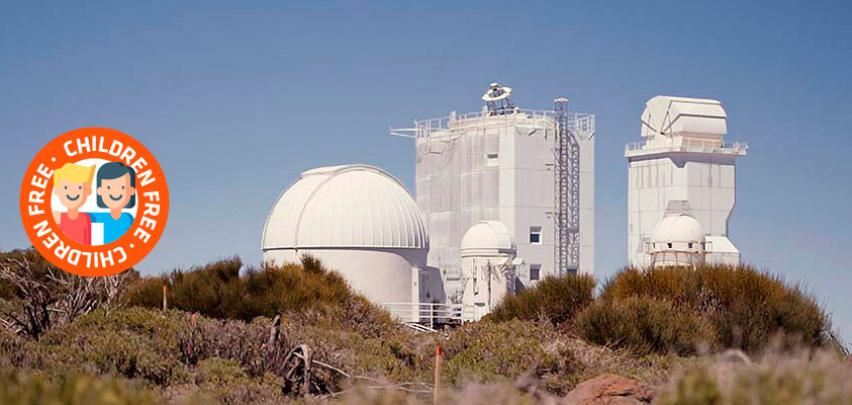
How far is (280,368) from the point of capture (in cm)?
1336

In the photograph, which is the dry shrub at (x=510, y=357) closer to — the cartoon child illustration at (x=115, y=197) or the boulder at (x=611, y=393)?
the boulder at (x=611, y=393)

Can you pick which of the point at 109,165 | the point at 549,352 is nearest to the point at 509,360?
the point at 549,352

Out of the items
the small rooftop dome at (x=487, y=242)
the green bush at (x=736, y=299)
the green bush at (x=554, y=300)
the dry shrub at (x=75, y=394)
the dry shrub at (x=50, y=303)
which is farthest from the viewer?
the small rooftop dome at (x=487, y=242)

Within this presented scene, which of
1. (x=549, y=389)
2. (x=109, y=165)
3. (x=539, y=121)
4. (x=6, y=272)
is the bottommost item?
(x=549, y=389)

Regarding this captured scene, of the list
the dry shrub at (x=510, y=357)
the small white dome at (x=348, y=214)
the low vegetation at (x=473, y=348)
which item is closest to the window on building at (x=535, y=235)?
the small white dome at (x=348, y=214)

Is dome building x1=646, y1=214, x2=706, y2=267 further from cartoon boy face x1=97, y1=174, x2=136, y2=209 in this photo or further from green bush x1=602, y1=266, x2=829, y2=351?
cartoon boy face x1=97, y1=174, x2=136, y2=209

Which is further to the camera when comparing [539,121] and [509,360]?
[539,121]

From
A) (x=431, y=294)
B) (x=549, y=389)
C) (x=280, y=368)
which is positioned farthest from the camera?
(x=431, y=294)

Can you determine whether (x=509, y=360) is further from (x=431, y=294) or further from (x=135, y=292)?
(x=431, y=294)

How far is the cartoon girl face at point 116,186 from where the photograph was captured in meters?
13.0

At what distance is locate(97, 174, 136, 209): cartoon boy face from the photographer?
13031 millimetres

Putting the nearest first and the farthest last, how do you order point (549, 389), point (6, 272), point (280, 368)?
point (549, 389), point (280, 368), point (6, 272)

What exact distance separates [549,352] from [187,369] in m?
4.24

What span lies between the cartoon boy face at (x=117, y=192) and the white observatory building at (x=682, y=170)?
65.2 meters
